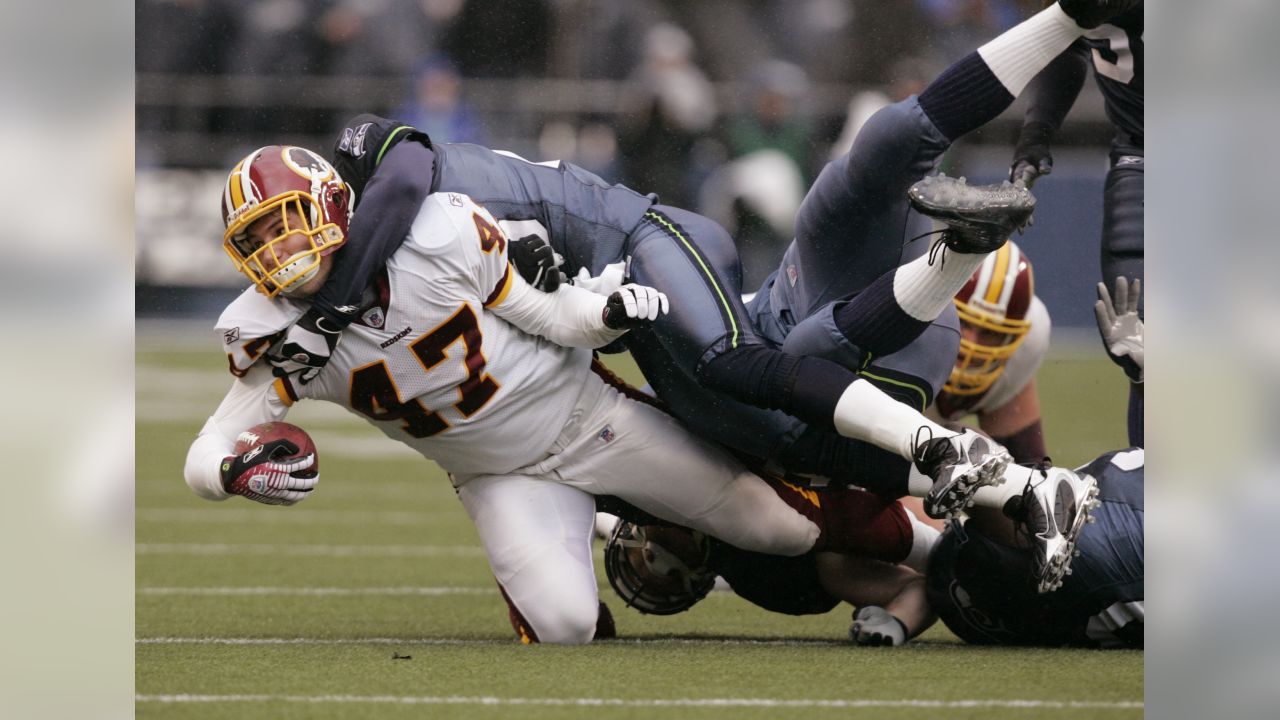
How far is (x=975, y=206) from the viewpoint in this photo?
2.77m

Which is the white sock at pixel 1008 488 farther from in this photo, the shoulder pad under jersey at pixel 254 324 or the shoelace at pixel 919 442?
the shoulder pad under jersey at pixel 254 324

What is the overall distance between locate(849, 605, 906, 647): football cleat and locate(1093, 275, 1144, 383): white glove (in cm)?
75

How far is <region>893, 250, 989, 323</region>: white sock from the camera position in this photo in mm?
2928

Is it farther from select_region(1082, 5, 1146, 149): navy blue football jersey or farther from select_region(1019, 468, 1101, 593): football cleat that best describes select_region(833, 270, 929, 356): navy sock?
select_region(1082, 5, 1146, 149): navy blue football jersey

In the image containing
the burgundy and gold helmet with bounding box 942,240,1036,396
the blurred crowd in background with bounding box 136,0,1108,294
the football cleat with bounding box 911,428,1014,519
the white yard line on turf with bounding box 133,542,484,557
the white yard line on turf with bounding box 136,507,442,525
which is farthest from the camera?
the blurred crowd in background with bounding box 136,0,1108,294

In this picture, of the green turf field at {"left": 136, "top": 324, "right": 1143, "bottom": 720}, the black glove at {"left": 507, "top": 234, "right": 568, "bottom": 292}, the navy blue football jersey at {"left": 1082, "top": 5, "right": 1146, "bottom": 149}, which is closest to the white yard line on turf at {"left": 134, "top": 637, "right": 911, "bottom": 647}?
the green turf field at {"left": 136, "top": 324, "right": 1143, "bottom": 720}

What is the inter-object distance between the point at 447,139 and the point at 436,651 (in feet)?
18.8

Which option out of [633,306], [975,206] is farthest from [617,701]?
[975,206]

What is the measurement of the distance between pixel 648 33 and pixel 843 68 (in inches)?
51.5

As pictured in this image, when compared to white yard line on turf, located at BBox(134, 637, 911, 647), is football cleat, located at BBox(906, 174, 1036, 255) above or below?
above

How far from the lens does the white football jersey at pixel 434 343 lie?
3.00m

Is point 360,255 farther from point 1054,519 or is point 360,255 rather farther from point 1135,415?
point 1135,415

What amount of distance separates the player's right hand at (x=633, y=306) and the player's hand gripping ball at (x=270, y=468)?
1.94 ft
